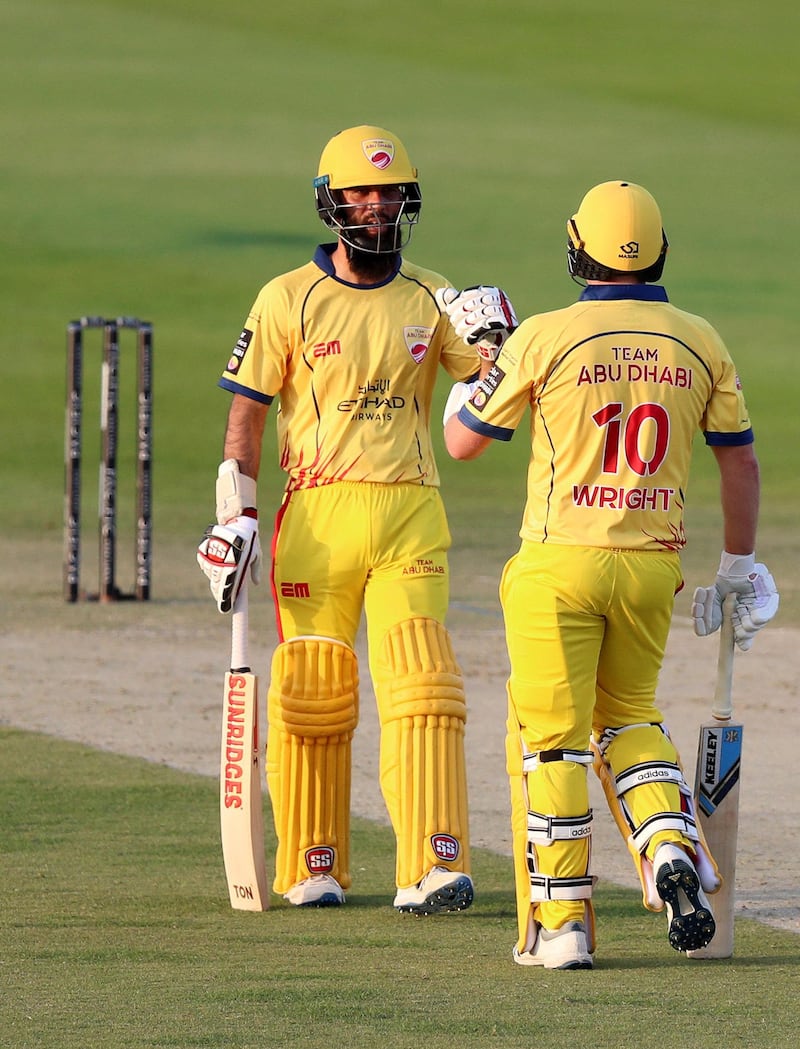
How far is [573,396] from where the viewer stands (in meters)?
5.09

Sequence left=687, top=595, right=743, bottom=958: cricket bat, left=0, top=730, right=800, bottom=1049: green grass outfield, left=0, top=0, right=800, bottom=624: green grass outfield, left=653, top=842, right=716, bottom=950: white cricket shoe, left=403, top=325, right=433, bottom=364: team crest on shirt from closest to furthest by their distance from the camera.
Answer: left=0, top=730, right=800, bottom=1049: green grass outfield < left=653, top=842, right=716, bottom=950: white cricket shoe < left=687, top=595, right=743, bottom=958: cricket bat < left=403, top=325, right=433, bottom=364: team crest on shirt < left=0, top=0, right=800, bottom=624: green grass outfield

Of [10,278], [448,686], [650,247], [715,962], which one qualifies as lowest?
[715,962]

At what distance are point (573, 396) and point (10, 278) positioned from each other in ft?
88.1

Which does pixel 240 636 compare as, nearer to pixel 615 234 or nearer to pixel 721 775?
pixel 721 775

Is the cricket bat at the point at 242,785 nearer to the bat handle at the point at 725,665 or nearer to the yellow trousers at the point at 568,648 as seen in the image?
the yellow trousers at the point at 568,648

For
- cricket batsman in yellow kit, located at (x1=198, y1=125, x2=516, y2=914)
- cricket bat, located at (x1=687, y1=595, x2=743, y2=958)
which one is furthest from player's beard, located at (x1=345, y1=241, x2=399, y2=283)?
cricket bat, located at (x1=687, y1=595, x2=743, y2=958)

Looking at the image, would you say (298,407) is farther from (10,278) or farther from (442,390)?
(10,278)

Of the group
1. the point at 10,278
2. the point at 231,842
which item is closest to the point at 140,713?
the point at 231,842

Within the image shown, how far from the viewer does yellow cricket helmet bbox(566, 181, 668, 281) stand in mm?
5188

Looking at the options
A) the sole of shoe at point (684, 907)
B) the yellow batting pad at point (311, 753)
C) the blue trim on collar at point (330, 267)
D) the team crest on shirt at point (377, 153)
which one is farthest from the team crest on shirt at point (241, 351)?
the sole of shoe at point (684, 907)

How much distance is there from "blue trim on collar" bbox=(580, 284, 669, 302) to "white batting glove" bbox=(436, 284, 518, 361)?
0.61 metres

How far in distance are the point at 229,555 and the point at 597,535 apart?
1.26 meters

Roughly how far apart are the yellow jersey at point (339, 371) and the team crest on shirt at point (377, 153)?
34 cm

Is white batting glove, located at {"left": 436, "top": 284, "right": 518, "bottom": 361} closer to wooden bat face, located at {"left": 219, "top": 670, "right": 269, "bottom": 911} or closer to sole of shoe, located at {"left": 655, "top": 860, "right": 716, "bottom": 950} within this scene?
wooden bat face, located at {"left": 219, "top": 670, "right": 269, "bottom": 911}
